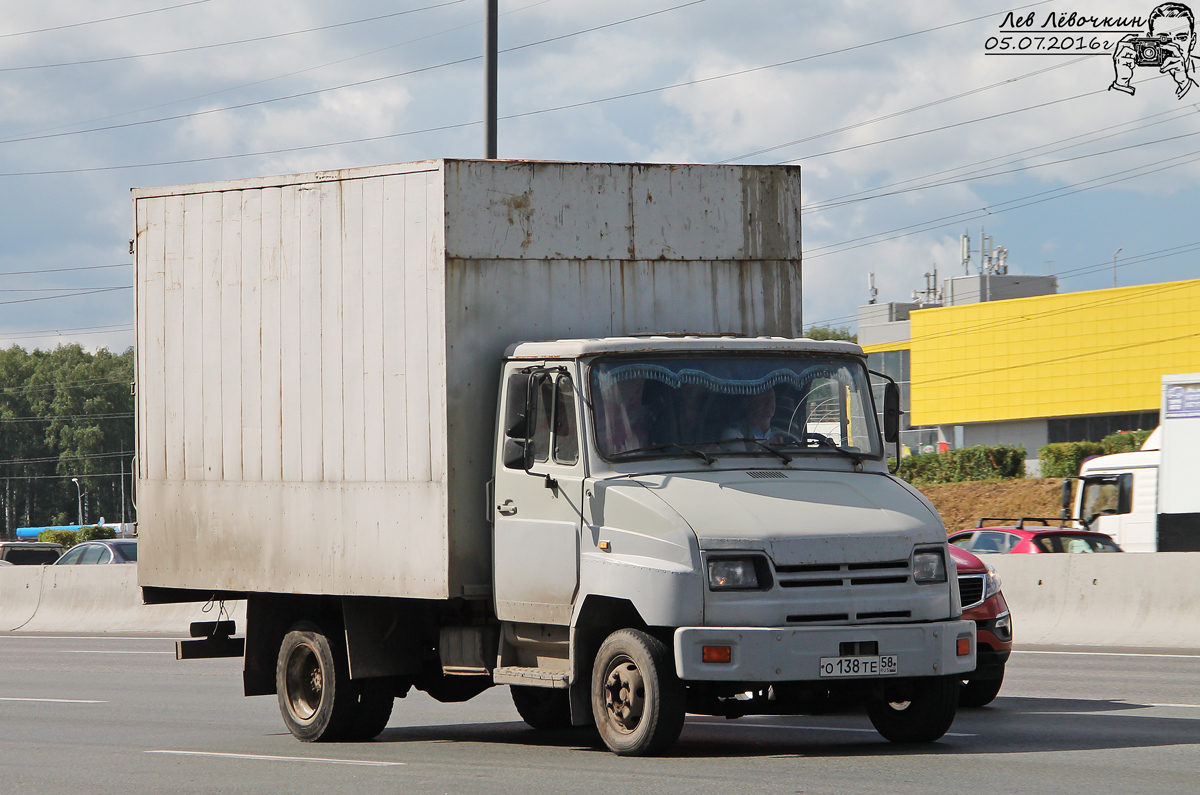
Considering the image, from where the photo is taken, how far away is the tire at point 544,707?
11750mm

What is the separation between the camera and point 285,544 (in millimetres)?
11156

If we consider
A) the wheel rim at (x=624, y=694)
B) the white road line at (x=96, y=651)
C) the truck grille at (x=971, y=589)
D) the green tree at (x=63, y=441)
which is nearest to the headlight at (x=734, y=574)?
the wheel rim at (x=624, y=694)

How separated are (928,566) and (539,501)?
233 cm

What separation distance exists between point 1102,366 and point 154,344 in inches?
2730

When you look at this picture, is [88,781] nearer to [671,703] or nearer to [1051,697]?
[671,703]

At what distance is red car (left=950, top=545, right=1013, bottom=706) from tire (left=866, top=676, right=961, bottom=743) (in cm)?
257

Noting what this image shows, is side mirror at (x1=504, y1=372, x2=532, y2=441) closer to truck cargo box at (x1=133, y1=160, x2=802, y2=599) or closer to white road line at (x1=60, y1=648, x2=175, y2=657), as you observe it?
truck cargo box at (x1=133, y1=160, x2=802, y2=599)

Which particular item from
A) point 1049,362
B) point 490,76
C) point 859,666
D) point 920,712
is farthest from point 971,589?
point 1049,362

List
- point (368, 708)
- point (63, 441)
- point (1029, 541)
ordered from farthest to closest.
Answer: point (63, 441), point (1029, 541), point (368, 708)

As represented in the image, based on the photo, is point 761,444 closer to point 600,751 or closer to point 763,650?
point 763,650

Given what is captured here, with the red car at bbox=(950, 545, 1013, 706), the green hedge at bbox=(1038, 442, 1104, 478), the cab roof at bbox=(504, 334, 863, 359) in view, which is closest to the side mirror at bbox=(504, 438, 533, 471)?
the cab roof at bbox=(504, 334, 863, 359)

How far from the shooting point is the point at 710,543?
8.79 metres

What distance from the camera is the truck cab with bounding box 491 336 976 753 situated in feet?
28.9

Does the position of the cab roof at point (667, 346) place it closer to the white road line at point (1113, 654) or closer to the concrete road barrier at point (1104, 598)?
the white road line at point (1113, 654)
